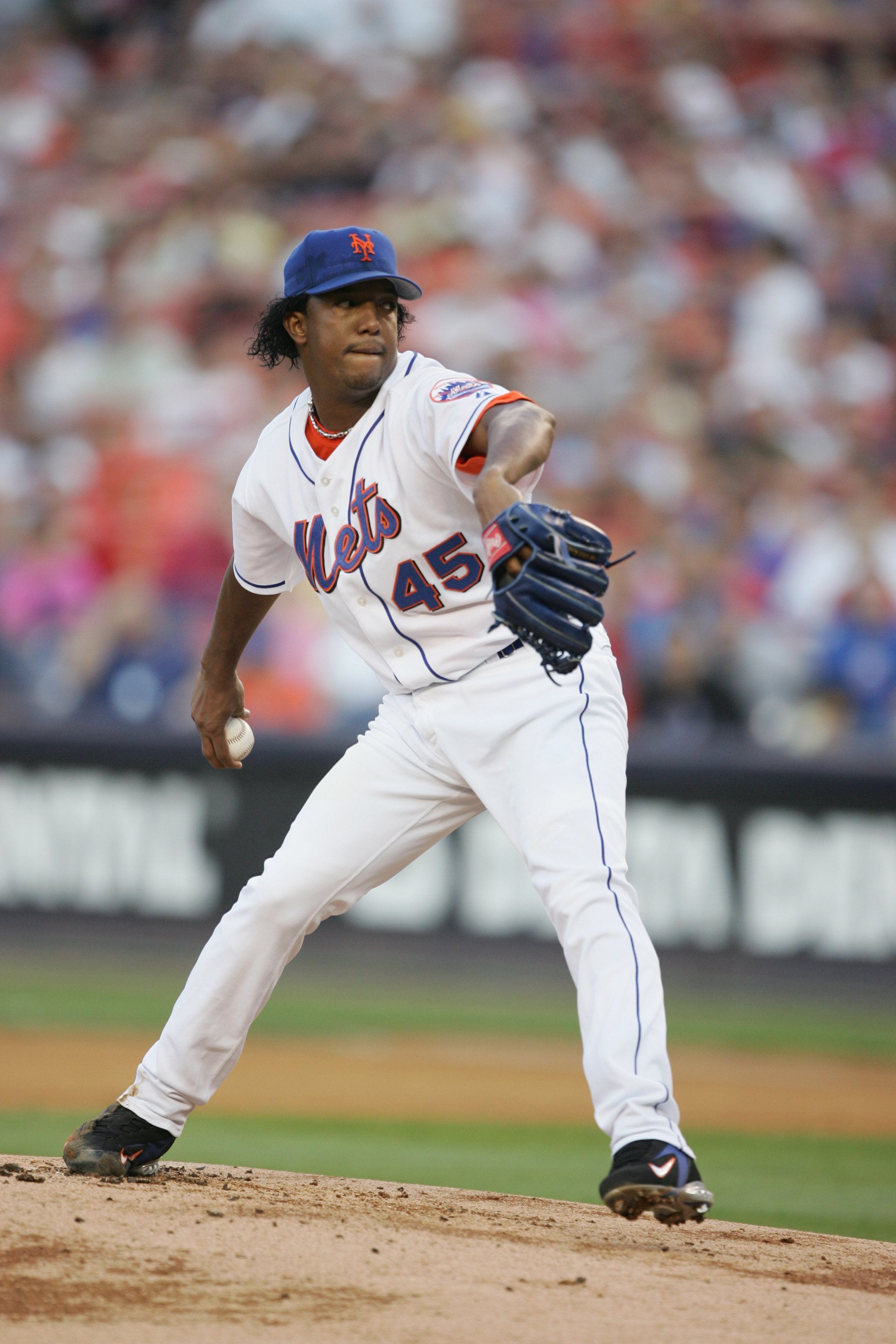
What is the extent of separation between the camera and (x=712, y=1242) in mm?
3225

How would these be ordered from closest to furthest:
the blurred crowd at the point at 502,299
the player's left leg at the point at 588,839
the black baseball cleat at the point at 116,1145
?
1. the player's left leg at the point at 588,839
2. the black baseball cleat at the point at 116,1145
3. the blurred crowd at the point at 502,299

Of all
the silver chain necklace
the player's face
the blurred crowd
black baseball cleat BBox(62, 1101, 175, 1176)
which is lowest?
black baseball cleat BBox(62, 1101, 175, 1176)

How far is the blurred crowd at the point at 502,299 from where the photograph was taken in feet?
28.4

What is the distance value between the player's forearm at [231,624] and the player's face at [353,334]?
0.60 metres

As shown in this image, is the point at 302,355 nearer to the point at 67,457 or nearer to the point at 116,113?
the point at 67,457

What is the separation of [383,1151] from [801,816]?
11.1 feet

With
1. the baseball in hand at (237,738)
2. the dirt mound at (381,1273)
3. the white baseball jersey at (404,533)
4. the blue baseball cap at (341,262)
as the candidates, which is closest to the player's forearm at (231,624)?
the baseball in hand at (237,738)

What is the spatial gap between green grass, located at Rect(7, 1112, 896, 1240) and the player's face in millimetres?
2250

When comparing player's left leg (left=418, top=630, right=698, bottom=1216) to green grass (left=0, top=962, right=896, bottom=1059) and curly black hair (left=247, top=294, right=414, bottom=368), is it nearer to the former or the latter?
curly black hair (left=247, top=294, right=414, bottom=368)

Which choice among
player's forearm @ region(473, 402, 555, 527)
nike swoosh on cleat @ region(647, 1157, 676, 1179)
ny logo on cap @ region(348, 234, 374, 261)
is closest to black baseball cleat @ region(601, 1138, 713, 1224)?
nike swoosh on cleat @ region(647, 1157, 676, 1179)

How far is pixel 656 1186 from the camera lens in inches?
106

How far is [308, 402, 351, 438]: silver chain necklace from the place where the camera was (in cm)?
330

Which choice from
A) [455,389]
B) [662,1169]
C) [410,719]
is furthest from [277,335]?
[662,1169]

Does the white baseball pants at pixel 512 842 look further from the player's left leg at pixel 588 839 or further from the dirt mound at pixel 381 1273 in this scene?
the dirt mound at pixel 381 1273
